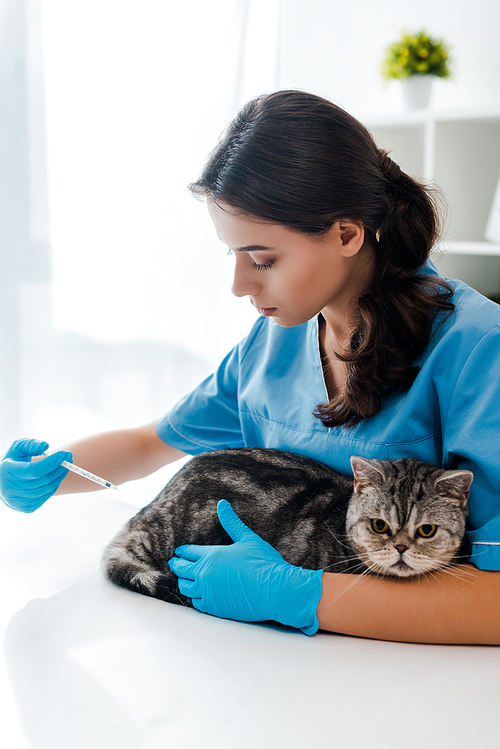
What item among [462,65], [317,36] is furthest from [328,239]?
[317,36]

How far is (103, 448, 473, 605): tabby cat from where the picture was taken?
0.98 m

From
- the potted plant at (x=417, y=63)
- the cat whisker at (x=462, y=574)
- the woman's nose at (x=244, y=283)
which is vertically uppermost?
the potted plant at (x=417, y=63)

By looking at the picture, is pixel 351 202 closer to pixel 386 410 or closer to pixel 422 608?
pixel 386 410

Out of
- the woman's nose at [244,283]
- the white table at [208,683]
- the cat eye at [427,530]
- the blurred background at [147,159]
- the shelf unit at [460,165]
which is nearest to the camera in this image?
the white table at [208,683]

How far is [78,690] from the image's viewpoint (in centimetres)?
77

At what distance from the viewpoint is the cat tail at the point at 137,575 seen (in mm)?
1023

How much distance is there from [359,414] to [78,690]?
2.10 ft

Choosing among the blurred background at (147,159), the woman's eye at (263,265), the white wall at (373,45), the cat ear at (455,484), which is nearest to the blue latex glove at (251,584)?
the cat ear at (455,484)

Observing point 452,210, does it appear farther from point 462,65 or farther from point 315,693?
point 315,693

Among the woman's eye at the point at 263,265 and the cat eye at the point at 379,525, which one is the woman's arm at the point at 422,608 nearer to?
the cat eye at the point at 379,525

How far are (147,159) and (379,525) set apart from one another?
142 centimetres

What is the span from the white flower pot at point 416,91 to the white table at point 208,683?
1912mm

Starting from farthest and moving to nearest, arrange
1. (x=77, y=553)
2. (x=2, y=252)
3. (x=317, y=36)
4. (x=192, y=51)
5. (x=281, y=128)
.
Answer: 1. (x=317, y=36)
2. (x=192, y=51)
3. (x=2, y=252)
4. (x=77, y=553)
5. (x=281, y=128)

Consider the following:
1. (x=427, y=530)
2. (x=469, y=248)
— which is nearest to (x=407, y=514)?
(x=427, y=530)
